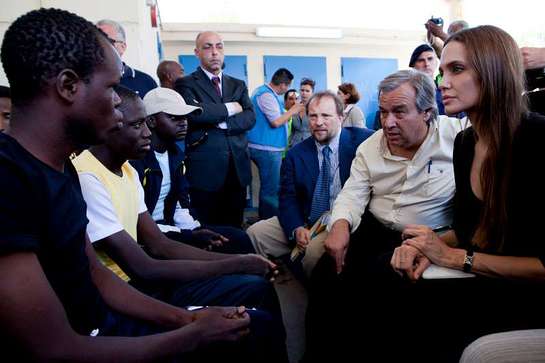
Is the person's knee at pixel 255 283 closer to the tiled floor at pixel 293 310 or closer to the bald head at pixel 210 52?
the tiled floor at pixel 293 310

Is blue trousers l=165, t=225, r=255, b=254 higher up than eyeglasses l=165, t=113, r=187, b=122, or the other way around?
eyeglasses l=165, t=113, r=187, b=122

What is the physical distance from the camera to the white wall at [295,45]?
6371mm

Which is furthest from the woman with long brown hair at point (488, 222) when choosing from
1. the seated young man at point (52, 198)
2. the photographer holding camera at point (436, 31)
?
the photographer holding camera at point (436, 31)

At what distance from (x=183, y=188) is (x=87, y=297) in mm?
1417

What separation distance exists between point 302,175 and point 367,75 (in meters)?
5.35

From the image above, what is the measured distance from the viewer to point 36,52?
0.76 m

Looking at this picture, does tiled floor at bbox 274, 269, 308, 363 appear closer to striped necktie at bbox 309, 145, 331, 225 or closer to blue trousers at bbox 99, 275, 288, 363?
striped necktie at bbox 309, 145, 331, 225

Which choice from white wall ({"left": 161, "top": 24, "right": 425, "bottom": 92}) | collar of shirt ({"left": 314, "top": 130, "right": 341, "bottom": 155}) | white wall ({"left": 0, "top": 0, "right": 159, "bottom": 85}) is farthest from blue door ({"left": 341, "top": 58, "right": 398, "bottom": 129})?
collar of shirt ({"left": 314, "top": 130, "right": 341, "bottom": 155})

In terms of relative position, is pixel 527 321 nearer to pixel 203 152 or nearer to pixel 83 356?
pixel 83 356

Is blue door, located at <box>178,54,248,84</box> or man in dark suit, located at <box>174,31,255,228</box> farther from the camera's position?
blue door, located at <box>178,54,248,84</box>

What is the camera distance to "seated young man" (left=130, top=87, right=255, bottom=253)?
190 centimetres

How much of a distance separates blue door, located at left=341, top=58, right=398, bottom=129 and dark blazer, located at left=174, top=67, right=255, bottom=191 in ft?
14.8

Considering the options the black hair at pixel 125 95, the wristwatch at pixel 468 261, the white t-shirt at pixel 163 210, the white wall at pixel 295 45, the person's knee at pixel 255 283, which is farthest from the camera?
the white wall at pixel 295 45

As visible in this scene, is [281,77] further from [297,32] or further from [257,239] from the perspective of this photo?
[297,32]
